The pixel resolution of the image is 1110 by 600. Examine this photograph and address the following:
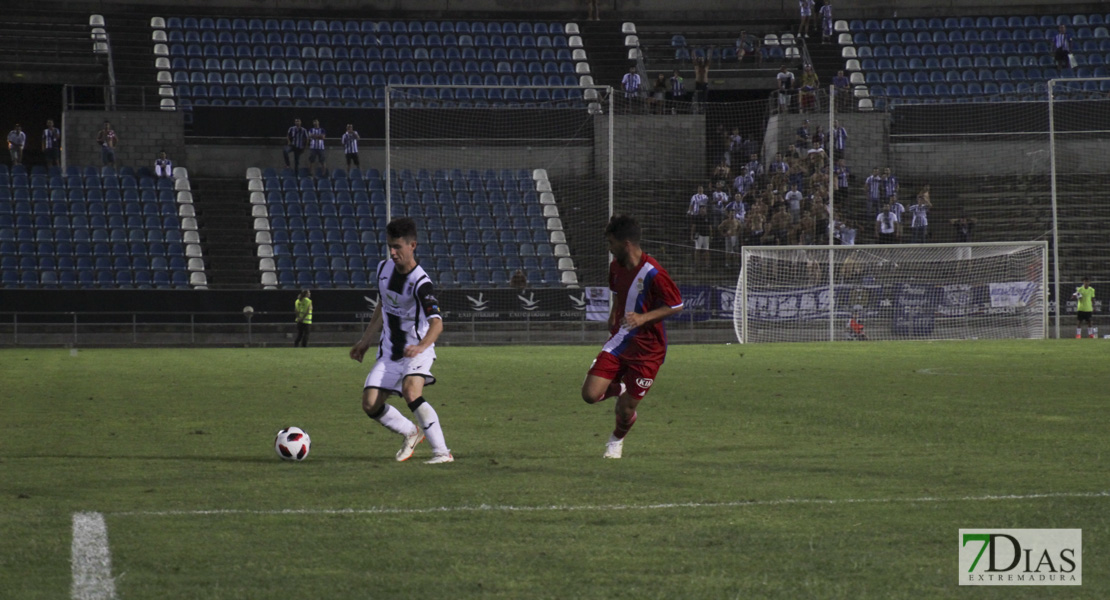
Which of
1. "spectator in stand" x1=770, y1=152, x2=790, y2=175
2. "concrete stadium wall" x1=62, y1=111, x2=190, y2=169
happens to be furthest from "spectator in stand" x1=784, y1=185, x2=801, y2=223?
"concrete stadium wall" x1=62, y1=111, x2=190, y2=169

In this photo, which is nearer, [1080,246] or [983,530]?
[983,530]

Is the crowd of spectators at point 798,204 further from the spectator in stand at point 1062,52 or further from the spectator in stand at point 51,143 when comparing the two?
the spectator in stand at point 51,143

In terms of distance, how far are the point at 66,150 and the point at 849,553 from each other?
36602mm

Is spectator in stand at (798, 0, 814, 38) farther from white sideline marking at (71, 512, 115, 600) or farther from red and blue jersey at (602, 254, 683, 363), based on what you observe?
white sideline marking at (71, 512, 115, 600)

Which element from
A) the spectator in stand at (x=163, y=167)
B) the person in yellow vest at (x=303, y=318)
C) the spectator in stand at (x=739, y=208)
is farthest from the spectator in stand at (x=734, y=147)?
the spectator in stand at (x=163, y=167)

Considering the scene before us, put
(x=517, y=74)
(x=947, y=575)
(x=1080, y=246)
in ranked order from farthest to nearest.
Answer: (x=517, y=74) → (x=1080, y=246) → (x=947, y=575)

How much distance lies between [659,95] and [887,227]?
29.7ft

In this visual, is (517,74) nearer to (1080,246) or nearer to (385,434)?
(1080,246)

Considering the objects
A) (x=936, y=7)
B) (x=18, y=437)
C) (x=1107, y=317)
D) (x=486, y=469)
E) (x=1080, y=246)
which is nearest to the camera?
(x=486, y=469)

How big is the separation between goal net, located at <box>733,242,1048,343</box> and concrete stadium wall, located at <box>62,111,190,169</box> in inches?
683

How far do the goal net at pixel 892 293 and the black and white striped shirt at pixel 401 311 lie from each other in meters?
23.0

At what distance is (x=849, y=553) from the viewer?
19.9 feet

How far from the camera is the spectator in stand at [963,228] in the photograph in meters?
35.7

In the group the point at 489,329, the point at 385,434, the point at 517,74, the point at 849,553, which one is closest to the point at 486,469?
the point at 385,434
